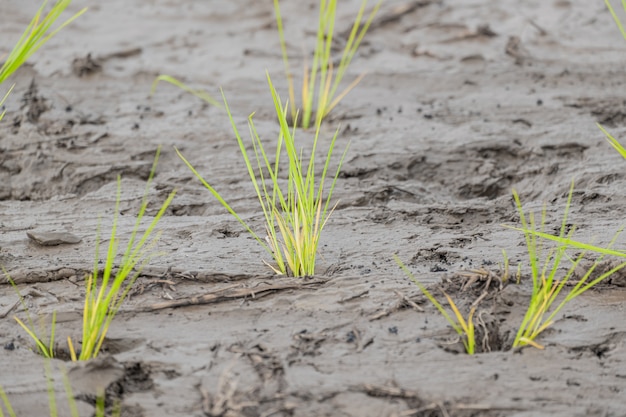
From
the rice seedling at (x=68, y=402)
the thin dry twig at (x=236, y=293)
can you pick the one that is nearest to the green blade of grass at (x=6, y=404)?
the rice seedling at (x=68, y=402)

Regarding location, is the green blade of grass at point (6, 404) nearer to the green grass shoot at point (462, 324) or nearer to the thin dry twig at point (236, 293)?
the thin dry twig at point (236, 293)

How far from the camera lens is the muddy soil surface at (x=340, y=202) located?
182 centimetres

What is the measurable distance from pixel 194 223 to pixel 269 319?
0.70m

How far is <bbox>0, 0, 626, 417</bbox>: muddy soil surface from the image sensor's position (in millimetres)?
1819

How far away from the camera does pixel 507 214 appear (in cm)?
267

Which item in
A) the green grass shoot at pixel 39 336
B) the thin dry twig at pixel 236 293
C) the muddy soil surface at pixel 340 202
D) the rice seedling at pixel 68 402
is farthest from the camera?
the thin dry twig at pixel 236 293

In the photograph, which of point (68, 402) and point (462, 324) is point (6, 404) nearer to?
point (68, 402)

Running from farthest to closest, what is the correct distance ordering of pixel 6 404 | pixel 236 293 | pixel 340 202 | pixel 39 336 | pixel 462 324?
pixel 340 202, pixel 236 293, pixel 39 336, pixel 462 324, pixel 6 404

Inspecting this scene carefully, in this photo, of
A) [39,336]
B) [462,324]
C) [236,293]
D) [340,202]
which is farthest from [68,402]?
[340,202]

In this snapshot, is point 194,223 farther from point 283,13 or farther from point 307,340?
point 283,13

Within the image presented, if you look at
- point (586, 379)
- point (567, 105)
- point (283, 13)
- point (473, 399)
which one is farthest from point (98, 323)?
point (283, 13)

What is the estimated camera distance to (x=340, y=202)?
9.21 ft

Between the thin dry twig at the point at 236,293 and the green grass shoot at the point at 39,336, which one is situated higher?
the green grass shoot at the point at 39,336

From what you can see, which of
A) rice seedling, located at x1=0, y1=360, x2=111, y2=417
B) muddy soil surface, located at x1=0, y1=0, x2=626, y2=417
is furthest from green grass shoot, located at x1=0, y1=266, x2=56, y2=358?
rice seedling, located at x1=0, y1=360, x2=111, y2=417
